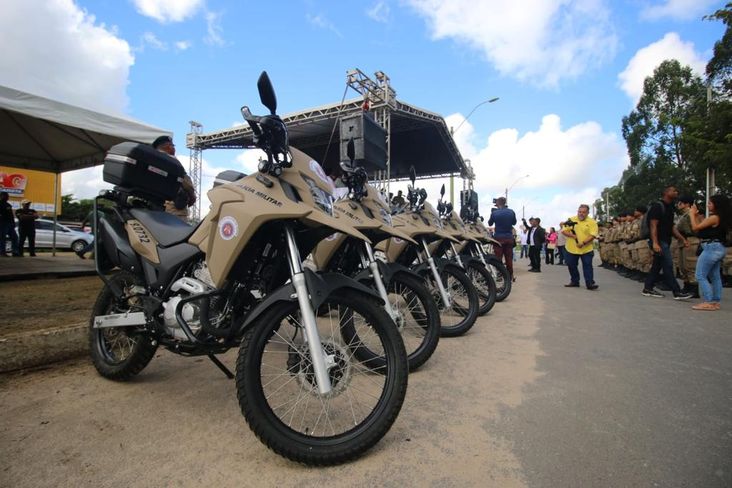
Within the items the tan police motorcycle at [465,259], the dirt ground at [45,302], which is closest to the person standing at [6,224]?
the dirt ground at [45,302]

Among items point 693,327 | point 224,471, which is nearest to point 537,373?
point 224,471

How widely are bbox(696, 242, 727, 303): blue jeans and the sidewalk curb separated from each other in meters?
7.24

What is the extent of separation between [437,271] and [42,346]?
132 inches

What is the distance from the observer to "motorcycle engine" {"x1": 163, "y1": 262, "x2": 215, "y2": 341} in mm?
2297

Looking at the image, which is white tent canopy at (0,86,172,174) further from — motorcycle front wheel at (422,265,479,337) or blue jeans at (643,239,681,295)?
blue jeans at (643,239,681,295)

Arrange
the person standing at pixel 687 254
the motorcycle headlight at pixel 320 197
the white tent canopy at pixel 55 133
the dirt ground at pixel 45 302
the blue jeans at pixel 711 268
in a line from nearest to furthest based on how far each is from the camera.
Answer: the motorcycle headlight at pixel 320 197
the dirt ground at pixel 45 302
the white tent canopy at pixel 55 133
the blue jeans at pixel 711 268
the person standing at pixel 687 254

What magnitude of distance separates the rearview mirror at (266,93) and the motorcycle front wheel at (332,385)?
100 cm

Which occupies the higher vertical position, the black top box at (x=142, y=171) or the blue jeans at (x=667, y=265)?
the black top box at (x=142, y=171)

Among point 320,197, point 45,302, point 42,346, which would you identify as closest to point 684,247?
point 320,197

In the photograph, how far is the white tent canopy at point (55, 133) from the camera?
218 inches

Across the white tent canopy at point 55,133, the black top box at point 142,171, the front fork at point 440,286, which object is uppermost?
the white tent canopy at point 55,133

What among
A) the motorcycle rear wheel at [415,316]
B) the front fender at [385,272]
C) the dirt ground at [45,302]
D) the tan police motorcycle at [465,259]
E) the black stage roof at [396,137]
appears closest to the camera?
the motorcycle rear wheel at [415,316]

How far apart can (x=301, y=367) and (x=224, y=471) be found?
0.53m

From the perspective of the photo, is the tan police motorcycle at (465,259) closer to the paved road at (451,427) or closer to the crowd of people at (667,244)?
the paved road at (451,427)
